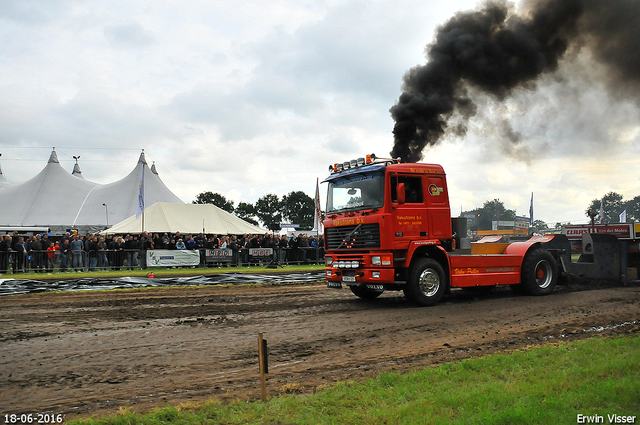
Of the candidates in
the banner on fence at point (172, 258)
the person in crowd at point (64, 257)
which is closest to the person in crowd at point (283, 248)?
the banner on fence at point (172, 258)

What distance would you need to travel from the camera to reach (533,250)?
13.0 m

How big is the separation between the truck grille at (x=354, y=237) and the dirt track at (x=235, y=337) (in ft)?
4.69

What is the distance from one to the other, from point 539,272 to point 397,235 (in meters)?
4.86

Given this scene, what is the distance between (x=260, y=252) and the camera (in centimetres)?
2494

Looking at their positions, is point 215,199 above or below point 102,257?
above

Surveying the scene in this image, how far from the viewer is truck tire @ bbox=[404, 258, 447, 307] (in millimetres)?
10695

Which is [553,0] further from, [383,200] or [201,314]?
[201,314]

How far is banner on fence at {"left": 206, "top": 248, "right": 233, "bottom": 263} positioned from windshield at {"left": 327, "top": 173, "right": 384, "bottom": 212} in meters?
13.0

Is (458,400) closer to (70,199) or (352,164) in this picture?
(352,164)

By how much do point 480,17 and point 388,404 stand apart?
15014 millimetres

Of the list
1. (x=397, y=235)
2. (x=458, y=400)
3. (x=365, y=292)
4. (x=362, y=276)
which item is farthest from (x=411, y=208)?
(x=458, y=400)

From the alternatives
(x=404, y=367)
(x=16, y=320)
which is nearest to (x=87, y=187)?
(x=16, y=320)

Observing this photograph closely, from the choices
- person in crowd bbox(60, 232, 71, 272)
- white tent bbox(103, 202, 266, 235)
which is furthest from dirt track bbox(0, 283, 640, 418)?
white tent bbox(103, 202, 266, 235)

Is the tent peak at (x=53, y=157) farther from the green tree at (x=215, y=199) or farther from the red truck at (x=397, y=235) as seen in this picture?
the green tree at (x=215, y=199)
